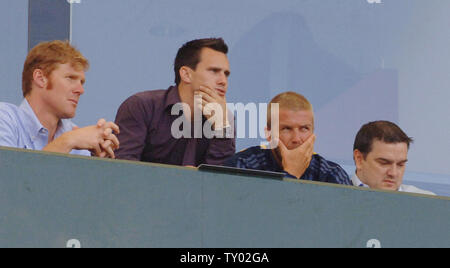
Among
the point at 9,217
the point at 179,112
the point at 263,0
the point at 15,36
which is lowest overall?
the point at 9,217

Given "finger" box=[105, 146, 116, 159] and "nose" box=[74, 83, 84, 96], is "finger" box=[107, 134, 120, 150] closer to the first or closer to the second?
"finger" box=[105, 146, 116, 159]

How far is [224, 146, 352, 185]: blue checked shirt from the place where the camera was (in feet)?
19.2

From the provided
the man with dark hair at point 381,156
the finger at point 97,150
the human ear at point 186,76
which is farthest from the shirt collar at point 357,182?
the finger at point 97,150

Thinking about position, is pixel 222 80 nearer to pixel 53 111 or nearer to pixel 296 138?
pixel 296 138

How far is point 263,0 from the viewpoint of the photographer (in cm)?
640

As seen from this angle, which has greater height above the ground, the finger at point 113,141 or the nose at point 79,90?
the nose at point 79,90

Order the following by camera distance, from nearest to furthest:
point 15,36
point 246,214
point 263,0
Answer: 1. point 246,214
2. point 15,36
3. point 263,0

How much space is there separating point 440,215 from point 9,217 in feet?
8.58

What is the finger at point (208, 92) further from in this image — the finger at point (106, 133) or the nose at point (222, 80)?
the finger at point (106, 133)

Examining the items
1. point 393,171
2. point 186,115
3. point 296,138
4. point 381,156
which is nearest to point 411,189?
point 393,171

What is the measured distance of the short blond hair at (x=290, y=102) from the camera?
6078 millimetres

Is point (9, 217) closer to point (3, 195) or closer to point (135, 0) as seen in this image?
point (3, 195)

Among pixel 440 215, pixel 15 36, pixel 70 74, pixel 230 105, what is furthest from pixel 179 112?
pixel 440 215

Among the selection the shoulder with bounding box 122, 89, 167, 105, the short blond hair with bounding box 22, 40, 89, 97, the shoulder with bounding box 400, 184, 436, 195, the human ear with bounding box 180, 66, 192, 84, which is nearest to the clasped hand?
the shoulder with bounding box 122, 89, 167, 105
